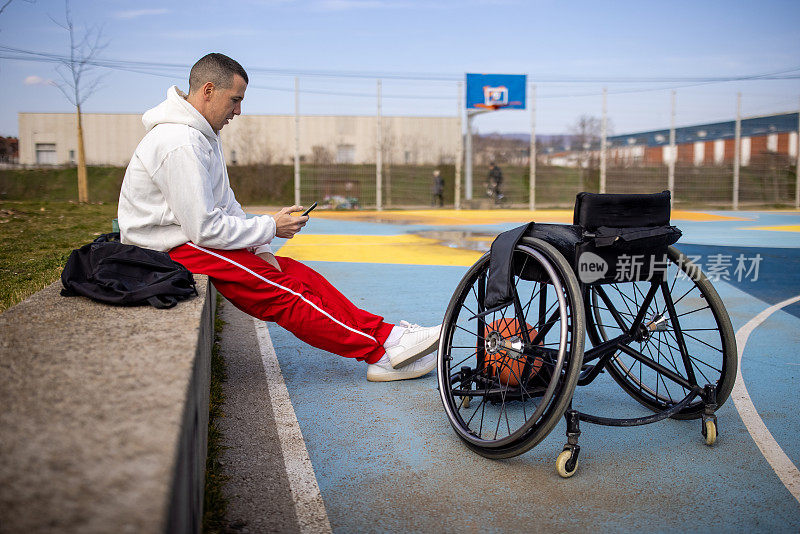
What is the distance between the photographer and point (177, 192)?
377 cm

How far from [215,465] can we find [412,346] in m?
1.55

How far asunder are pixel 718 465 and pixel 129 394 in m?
2.59

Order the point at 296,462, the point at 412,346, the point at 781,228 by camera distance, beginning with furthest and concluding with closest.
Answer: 1. the point at 781,228
2. the point at 412,346
3. the point at 296,462

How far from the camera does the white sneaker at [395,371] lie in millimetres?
4426

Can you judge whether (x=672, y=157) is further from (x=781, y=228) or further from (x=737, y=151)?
(x=781, y=228)

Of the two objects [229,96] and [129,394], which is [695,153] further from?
[129,394]

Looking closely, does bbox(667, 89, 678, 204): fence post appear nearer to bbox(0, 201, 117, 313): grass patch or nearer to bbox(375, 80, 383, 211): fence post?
bbox(375, 80, 383, 211): fence post

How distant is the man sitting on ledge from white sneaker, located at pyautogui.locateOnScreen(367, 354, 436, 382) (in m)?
0.15

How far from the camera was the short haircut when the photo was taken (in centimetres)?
408

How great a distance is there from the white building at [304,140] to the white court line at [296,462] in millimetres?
22603

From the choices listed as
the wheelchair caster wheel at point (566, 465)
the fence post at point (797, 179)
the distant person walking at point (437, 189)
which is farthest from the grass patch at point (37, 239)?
the fence post at point (797, 179)

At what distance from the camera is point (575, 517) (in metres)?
2.70

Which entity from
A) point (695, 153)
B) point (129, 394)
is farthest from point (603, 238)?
point (695, 153)

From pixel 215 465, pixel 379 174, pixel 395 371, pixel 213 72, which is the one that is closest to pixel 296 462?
pixel 215 465
